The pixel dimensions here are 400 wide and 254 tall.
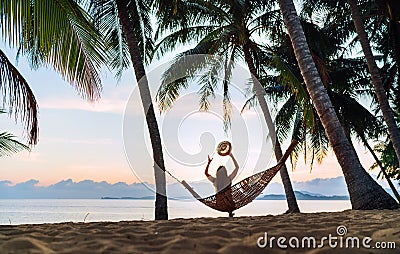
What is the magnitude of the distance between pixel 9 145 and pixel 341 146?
18.4 feet

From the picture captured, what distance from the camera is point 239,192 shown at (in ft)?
18.1

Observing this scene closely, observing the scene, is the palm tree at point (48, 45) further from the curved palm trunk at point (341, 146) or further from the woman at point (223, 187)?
the curved palm trunk at point (341, 146)

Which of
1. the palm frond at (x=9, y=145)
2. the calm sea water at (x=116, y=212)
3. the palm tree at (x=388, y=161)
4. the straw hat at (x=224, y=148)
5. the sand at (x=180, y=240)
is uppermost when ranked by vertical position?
the palm tree at (x=388, y=161)

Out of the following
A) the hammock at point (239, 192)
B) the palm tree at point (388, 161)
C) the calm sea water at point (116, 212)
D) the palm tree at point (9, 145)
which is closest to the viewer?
the hammock at point (239, 192)

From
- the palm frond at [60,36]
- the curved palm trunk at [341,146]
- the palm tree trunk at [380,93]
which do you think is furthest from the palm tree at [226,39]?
the palm frond at [60,36]

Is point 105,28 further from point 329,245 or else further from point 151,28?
point 329,245

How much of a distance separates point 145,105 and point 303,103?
7.87 feet

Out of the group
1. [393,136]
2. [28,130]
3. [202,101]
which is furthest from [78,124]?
[393,136]

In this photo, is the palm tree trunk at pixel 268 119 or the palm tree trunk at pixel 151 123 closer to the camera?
the palm tree trunk at pixel 151 123

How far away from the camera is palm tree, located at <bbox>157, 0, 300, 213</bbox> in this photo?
7.64m

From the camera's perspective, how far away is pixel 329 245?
79.1 inches

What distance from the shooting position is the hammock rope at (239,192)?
17.9 feet

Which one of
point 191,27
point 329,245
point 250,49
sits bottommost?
point 329,245

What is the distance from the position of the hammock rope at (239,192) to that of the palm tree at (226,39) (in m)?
2.08
